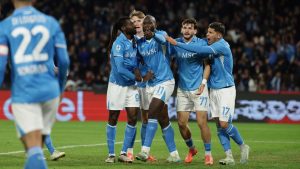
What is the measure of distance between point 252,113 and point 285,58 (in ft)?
11.4

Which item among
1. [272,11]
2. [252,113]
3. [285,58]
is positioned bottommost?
[252,113]

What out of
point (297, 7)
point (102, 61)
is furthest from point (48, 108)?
point (297, 7)

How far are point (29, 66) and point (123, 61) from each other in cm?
482

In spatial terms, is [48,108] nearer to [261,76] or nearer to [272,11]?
[261,76]

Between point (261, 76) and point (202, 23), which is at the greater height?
point (202, 23)

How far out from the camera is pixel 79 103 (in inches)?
922

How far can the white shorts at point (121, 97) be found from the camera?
38.7 ft

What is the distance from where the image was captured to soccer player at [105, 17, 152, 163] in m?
11.6

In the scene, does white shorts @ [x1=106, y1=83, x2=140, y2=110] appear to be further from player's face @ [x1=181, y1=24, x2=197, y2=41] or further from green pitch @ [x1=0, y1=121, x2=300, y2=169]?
Answer: player's face @ [x1=181, y1=24, x2=197, y2=41]

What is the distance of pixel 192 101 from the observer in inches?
464

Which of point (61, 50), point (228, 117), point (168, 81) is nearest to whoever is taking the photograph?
point (61, 50)

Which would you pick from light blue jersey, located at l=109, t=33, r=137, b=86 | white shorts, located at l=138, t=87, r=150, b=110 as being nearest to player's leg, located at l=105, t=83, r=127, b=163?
light blue jersey, located at l=109, t=33, r=137, b=86

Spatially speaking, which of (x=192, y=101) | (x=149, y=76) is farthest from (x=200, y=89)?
(x=149, y=76)

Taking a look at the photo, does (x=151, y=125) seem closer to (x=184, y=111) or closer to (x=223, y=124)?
(x=184, y=111)
